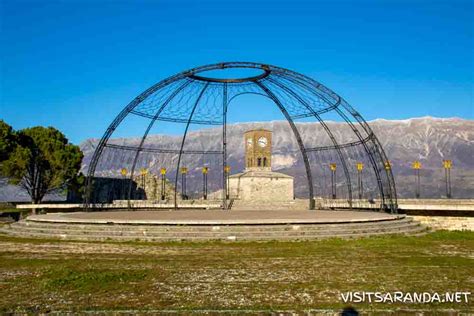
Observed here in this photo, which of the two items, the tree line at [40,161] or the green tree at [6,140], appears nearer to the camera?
the green tree at [6,140]

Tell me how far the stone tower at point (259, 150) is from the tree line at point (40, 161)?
24053 mm

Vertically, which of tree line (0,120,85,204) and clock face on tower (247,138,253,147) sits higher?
clock face on tower (247,138,253,147)

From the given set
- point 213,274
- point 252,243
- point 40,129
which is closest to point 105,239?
point 252,243

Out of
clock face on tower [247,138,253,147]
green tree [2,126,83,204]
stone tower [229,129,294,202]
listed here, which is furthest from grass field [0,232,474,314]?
clock face on tower [247,138,253,147]

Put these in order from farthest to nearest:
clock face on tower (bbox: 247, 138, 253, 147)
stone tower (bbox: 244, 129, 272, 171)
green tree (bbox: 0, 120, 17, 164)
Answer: clock face on tower (bbox: 247, 138, 253, 147), stone tower (bbox: 244, 129, 272, 171), green tree (bbox: 0, 120, 17, 164)

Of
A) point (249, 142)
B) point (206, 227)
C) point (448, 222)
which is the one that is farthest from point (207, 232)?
point (249, 142)

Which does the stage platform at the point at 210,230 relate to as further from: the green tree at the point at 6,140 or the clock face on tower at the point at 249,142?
the clock face on tower at the point at 249,142

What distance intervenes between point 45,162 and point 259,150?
93.6 ft

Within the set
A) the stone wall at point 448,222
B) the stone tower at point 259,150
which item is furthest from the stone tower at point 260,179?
the stone wall at point 448,222

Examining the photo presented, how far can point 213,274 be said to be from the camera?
1037 cm

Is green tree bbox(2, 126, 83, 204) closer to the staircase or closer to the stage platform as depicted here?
the stage platform

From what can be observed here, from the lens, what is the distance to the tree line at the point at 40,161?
121 feet

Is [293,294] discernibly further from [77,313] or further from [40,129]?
[40,129]

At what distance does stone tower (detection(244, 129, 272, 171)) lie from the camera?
5697 cm
